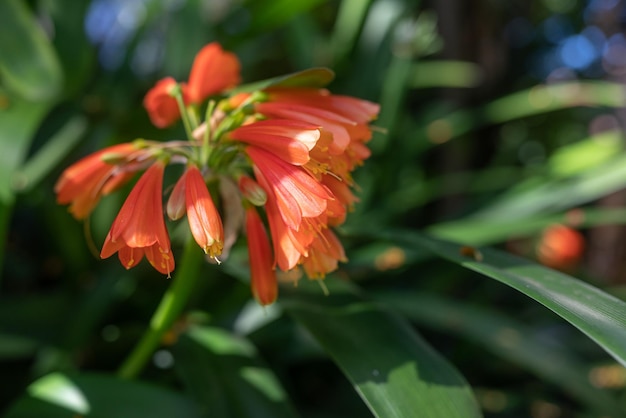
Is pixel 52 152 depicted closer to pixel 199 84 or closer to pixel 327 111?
pixel 199 84

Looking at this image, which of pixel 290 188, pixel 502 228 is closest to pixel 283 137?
pixel 290 188

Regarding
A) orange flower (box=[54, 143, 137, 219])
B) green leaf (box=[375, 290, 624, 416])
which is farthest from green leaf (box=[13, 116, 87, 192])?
green leaf (box=[375, 290, 624, 416])

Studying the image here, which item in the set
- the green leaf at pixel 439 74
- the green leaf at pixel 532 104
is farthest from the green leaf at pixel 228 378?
the green leaf at pixel 439 74

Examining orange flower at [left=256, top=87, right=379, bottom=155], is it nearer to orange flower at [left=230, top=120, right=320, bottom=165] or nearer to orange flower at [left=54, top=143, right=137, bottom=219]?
orange flower at [left=230, top=120, right=320, bottom=165]

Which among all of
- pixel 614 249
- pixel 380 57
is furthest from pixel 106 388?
pixel 614 249

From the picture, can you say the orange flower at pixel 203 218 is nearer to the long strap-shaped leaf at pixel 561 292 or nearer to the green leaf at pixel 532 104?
the long strap-shaped leaf at pixel 561 292

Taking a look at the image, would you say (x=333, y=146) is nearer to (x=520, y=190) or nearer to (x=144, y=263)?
(x=144, y=263)
